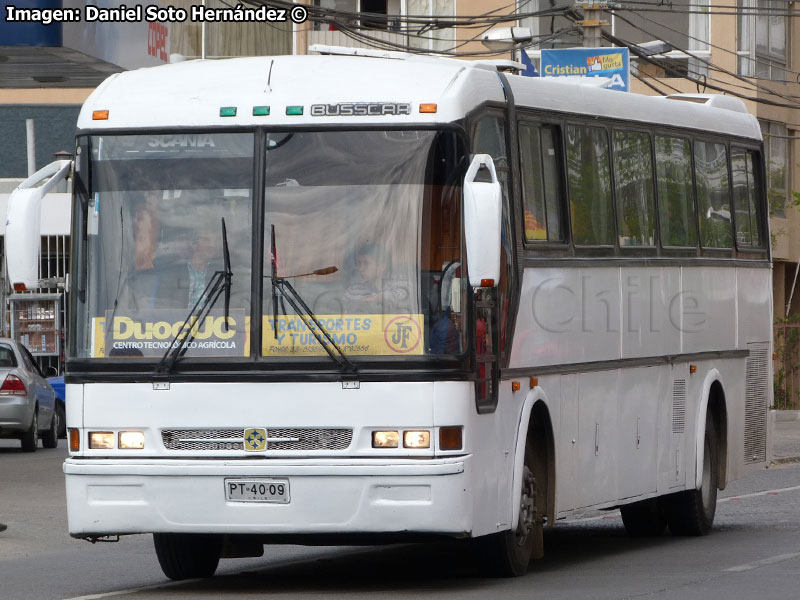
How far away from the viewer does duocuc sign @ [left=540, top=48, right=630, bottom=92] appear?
24438 mm

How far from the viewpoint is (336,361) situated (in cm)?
1055

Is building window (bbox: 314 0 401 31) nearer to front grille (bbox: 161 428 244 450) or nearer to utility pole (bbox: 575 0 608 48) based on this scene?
utility pole (bbox: 575 0 608 48)

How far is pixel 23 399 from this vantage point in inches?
1073

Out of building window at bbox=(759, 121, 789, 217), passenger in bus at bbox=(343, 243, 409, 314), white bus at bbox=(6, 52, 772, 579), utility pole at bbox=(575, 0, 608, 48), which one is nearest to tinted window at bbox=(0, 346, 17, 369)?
utility pole at bbox=(575, 0, 608, 48)

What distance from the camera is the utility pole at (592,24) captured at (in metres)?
25.8

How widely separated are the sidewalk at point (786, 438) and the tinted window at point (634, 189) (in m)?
8.22

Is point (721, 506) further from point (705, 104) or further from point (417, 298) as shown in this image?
point (417, 298)

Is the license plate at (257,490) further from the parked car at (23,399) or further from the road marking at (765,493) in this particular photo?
the parked car at (23,399)

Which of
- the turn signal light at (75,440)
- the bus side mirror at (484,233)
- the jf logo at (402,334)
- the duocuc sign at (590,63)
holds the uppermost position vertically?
the duocuc sign at (590,63)

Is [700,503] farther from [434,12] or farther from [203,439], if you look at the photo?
[434,12]

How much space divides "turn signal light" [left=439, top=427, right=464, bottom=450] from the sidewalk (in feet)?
38.4

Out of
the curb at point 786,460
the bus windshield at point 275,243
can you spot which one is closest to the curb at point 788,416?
the curb at point 786,460

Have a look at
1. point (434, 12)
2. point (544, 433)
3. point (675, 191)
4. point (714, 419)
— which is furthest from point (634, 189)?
point (434, 12)

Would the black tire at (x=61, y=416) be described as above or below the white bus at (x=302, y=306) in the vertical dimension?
below
